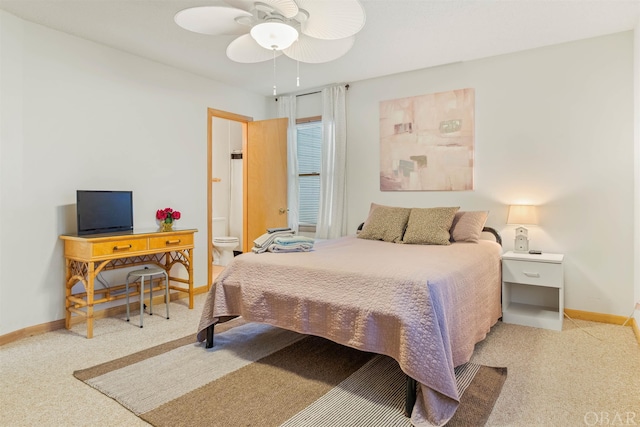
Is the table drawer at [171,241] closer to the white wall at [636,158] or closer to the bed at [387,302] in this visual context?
the bed at [387,302]

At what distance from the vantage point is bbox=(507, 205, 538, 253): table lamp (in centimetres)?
357

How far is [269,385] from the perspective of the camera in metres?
2.28

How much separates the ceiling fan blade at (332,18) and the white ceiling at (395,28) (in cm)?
68

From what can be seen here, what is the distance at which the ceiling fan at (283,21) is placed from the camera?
212 centimetres

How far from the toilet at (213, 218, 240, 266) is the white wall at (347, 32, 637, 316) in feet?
10.7

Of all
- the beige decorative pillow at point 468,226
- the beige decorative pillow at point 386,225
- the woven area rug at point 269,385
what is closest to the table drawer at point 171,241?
the woven area rug at point 269,385

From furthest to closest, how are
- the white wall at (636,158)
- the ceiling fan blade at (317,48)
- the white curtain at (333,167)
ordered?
the white curtain at (333,167)
the white wall at (636,158)
the ceiling fan blade at (317,48)

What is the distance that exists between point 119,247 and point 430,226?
2727 millimetres

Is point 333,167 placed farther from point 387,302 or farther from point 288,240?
point 387,302

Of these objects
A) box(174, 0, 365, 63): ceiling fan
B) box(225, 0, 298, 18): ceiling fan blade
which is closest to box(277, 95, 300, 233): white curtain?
box(174, 0, 365, 63): ceiling fan

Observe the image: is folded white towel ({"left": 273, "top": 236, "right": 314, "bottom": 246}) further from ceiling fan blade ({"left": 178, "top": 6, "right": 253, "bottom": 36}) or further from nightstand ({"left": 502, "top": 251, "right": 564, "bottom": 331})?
nightstand ({"left": 502, "top": 251, "right": 564, "bottom": 331})

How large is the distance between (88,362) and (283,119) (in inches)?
136

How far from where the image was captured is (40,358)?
270cm

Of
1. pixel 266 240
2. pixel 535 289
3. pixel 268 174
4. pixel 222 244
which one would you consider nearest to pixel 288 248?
pixel 266 240
